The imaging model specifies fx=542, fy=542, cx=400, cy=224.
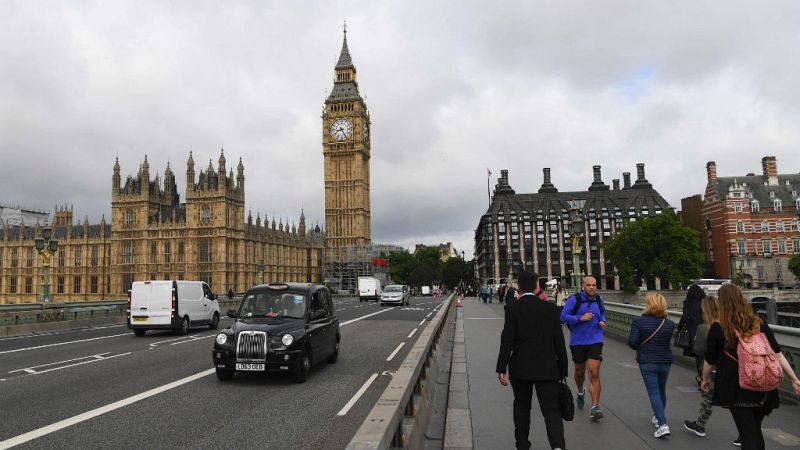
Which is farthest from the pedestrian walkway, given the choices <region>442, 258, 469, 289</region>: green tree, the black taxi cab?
<region>442, 258, 469, 289</region>: green tree

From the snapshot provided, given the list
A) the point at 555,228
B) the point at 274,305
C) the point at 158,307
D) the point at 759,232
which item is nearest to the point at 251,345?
the point at 274,305

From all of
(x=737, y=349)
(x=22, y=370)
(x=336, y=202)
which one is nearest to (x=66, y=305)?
(x=22, y=370)

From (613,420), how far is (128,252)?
8528 centimetres

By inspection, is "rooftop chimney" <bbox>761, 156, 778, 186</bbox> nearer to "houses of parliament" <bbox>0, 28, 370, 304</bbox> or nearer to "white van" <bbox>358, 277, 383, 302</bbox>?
"white van" <bbox>358, 277, 383, 302</bbox>

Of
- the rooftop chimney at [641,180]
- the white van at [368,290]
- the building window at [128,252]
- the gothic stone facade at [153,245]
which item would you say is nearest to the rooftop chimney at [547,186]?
the rooftop chimney at [641,180]

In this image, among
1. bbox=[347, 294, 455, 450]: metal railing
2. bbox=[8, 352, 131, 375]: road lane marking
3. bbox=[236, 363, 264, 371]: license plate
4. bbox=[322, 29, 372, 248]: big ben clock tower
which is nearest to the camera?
bbox=[347, 294, 455, 450]: metal railing

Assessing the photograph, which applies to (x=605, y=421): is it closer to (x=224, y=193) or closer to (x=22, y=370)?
(x=22, y=370)

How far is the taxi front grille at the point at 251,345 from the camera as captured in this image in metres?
9.82

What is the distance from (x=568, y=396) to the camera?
212 inches

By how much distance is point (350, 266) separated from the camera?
105 metres

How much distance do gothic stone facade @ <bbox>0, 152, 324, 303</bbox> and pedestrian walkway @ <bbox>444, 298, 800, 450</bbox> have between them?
72032 mm

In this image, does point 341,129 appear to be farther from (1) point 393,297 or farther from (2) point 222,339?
(2) point 222,339

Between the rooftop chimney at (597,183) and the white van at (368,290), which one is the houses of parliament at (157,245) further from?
the rooftop chimney at (597,183)

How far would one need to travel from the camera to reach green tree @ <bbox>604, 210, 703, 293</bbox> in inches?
2692
